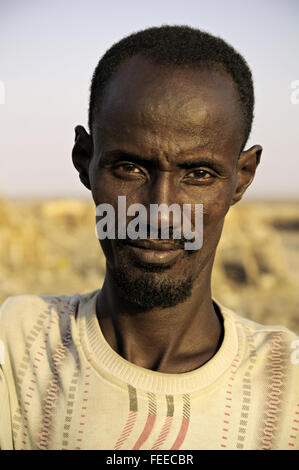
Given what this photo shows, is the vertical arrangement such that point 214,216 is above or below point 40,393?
above

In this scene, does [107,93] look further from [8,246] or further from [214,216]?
[8,246]

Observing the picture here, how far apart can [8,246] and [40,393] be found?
681 centimetres

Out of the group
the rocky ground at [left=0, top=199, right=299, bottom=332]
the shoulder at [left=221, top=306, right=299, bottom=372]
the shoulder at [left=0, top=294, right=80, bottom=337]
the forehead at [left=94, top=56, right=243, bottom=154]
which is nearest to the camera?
the forehead at [left=94, top=56, right=243, bottom=154]

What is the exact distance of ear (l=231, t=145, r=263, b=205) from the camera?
5.85 feet

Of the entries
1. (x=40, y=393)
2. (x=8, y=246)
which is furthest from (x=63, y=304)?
(x=8, y=246)

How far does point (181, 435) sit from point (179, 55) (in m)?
1.12

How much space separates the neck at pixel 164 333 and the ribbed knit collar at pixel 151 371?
0.21 feet

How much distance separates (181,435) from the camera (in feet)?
5.18

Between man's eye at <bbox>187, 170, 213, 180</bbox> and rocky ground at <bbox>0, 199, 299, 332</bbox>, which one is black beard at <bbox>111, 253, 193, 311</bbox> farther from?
rocky ground at <bbox>0, 199, 299, 332</bbox>

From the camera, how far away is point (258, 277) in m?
9.06

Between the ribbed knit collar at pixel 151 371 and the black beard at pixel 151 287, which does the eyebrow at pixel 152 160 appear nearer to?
the black beard at pixel 151 287

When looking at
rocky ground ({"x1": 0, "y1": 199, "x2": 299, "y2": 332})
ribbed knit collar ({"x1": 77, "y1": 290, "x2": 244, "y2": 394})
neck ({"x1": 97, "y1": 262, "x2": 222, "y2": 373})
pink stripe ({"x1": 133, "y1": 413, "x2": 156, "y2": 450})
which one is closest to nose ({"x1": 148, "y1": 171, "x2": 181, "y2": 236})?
neck ({"x1": 97, "y1": 262, "x2": 222, "y2": 373})

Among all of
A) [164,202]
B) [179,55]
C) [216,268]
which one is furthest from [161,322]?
[216,268]

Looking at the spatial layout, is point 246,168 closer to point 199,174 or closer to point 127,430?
point 199,174
